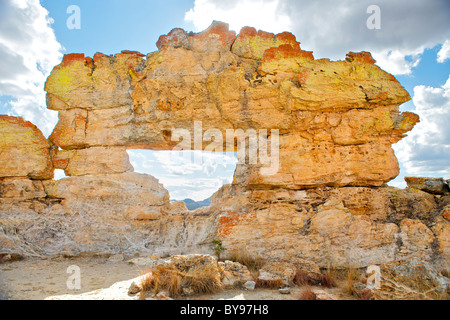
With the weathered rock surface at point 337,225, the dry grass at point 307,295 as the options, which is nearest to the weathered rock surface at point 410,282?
the dry grass at point 307,295

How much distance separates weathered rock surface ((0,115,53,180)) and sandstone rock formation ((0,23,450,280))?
25 millimetres

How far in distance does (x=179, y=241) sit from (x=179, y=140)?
7.25 ft

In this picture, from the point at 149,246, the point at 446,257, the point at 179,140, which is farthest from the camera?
the point at 179,140

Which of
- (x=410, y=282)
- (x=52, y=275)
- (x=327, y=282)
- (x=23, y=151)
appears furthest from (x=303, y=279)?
(x=23, y=151)

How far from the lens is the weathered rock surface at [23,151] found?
6.28 meters

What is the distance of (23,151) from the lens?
636 centimetres

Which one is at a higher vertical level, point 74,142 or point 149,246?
point 74,142

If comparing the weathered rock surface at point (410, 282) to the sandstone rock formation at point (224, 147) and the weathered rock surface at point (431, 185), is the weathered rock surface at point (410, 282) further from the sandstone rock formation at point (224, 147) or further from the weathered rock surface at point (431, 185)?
the weathered rock surface at point (431, 185)

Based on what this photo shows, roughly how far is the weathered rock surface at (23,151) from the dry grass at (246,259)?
4.48 meters

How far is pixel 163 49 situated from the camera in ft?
21.7

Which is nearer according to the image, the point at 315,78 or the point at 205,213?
the point at 315,78

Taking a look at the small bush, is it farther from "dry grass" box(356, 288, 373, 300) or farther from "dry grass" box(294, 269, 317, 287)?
"dry grass" box(356, 288, 373, 300)
